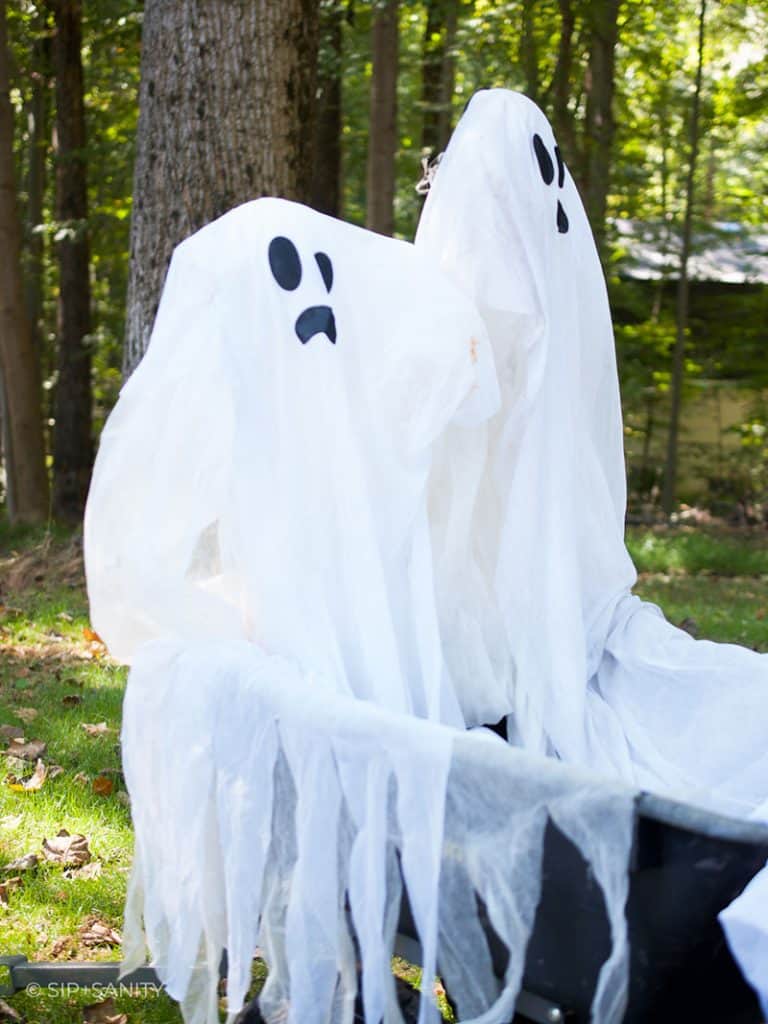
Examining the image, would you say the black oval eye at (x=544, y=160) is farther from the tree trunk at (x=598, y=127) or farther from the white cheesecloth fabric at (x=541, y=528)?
the tree trunk at (x=598, y=127)

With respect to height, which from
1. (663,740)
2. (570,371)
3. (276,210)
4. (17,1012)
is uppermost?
(276,210)

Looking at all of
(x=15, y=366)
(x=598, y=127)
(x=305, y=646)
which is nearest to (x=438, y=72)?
(x=598, y=127)

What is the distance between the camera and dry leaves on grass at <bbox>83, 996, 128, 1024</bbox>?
2807 mm

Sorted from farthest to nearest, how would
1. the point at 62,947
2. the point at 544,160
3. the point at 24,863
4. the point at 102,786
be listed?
the point at 102,786 < the point at 24,863 < the point at 544,160 < the point at 62,947

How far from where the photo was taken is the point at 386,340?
9.82ft

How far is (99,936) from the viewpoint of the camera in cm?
316

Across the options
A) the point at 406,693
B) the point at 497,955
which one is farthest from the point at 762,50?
the point at 497,955

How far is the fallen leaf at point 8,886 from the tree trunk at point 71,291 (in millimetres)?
7980

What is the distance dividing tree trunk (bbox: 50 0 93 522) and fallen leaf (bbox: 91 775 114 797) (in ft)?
24.0

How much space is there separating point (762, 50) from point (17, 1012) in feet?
37.8

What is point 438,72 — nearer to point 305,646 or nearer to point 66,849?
point 66,849

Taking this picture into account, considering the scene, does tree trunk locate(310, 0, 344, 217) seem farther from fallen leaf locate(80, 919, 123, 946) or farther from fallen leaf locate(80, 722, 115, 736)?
fallen leaf locate(80, 919, 123, 946)

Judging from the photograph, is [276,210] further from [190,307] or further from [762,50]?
[762,50]

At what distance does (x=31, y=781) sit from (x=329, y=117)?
7810 mm
